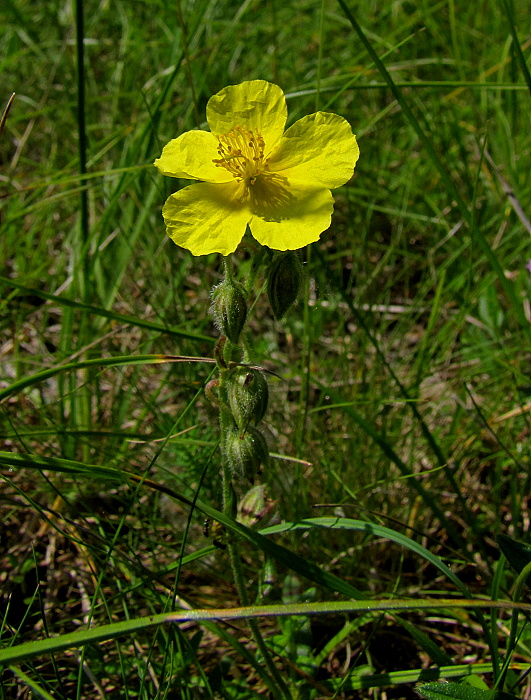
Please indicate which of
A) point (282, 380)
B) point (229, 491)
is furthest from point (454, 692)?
point (282, 380)

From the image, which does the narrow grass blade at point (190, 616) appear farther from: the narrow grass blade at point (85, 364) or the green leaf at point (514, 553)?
the narrow grass blade at point (85, 364)

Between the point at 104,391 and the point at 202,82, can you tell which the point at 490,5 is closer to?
the point at 202,82

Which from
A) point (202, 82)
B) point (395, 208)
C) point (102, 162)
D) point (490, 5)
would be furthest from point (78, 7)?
point (490, 5)

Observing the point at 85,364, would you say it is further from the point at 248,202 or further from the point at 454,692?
the point at 454,692

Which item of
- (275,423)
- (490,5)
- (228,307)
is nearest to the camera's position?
(228,307)

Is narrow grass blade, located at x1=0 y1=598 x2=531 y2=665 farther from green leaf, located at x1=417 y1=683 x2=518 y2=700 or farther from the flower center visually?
the flower center
